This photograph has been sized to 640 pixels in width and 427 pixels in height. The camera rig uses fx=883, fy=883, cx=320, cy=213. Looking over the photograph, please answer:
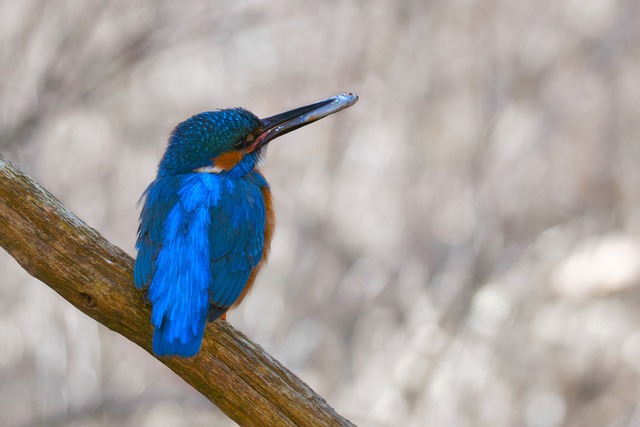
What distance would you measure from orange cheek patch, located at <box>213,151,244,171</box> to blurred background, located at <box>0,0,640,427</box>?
2.69 metres

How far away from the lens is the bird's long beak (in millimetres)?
3254

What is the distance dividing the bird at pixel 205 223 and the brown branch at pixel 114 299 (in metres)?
0.11

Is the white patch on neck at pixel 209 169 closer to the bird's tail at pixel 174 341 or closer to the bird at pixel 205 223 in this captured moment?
the bird at pixel 205 223

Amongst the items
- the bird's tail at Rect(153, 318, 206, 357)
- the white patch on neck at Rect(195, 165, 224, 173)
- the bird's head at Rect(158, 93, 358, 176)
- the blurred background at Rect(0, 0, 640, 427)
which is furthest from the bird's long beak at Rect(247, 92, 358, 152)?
the blurred background at Rect(0, 0, 640, 427)

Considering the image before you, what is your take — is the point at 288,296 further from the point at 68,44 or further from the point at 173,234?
the point at 173,234

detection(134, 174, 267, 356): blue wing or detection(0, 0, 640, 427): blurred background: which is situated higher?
detection(0, 0, 640, 427): blurred background

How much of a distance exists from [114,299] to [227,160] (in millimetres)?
801

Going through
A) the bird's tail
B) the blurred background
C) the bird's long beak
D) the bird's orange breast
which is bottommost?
the bird's tail

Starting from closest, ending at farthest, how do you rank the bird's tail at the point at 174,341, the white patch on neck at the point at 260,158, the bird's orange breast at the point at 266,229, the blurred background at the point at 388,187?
1. the bird's tail at the point at 174,341
2. the bird's orange breast at the point at 266,229
3. the white patch on neck at the point at 260,158
4. the blurred background at the point at 388,187

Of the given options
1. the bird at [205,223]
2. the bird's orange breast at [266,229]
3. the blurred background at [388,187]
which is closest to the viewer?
the bird at [205,223]

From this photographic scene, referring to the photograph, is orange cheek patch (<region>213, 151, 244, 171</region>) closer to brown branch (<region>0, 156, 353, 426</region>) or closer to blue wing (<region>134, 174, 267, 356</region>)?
blue wing (<region>134, 174, 267, 356</region>)

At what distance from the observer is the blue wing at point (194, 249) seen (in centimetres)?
247

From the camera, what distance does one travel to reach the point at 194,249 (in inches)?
107

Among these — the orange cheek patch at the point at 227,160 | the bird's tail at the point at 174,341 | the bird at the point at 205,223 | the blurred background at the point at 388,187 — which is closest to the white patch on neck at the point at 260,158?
the bird at the point at 205,223
